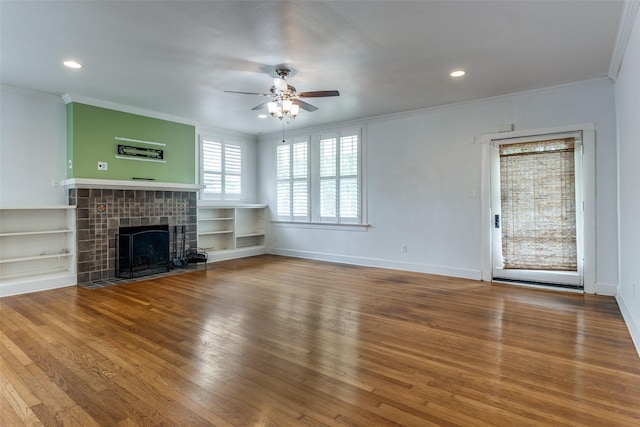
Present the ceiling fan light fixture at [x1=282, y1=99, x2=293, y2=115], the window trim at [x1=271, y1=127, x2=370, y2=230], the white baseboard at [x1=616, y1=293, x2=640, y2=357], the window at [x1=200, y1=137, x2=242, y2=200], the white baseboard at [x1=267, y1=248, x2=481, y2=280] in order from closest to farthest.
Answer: the white baseboard at [x1=616, y1=293, x2=640, y2=357], the ceiling fan light fixture at [x1=282, y1=99, x2=293, y2=115], the white baseboard at [x1=267, y1=248, x2=481, y2=280], the window trim at [x1=271, y1=127, x2=370, y2=230], the window at [x1=200, y1=137, x2=242, y2=200]

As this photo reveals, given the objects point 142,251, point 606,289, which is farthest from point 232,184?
point 606,289

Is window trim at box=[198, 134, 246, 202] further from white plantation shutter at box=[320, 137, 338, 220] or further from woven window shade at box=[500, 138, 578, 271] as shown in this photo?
woven window shade at box=[500, 138, 578, 271]

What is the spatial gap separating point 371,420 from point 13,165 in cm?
580

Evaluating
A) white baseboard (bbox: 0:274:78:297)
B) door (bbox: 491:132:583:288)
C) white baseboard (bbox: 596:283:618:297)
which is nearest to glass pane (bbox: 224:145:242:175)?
white baseboard (bbox: 0:274:78:297)

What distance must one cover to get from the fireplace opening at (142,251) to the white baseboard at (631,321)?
20.6 feet

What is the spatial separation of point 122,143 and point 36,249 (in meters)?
2.05

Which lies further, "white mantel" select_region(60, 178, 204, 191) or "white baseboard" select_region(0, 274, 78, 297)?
"white mantel" select_region(60, 178, 204, 191)

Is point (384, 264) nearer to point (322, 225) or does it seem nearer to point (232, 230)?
point (322, 225)

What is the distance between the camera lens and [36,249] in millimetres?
5051

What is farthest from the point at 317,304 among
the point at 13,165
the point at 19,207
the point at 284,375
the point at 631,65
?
the point at 13,165

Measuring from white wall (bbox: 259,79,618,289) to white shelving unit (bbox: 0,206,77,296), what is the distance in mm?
4463

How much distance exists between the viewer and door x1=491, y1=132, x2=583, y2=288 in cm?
473

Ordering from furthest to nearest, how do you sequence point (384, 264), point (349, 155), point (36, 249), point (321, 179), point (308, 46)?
point (321, 179) → point (349, 155) → point (384, 264) → point (36, 249) → point (308, 46)

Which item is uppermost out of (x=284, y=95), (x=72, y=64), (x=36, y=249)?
(x=72, y=64)
